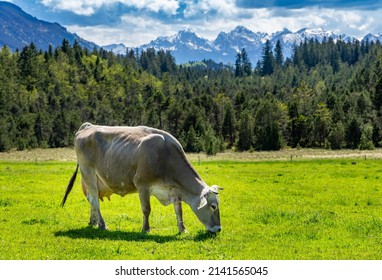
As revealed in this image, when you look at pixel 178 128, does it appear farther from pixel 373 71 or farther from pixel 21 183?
pixel 21 183

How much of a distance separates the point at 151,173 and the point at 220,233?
10.1 feet

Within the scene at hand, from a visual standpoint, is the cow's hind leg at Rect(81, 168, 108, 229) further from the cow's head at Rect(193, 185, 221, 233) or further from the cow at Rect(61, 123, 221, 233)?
the cow's head at Rect(193, 185, 221, 233)

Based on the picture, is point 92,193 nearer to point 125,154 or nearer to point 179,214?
point 125,154

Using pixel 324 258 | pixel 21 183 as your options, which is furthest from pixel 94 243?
pixel 21 183

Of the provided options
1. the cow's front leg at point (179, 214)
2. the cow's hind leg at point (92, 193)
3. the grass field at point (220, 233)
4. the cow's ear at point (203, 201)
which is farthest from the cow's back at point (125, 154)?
the grass field at point (220, 233)

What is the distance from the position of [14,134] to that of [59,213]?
5429 inches

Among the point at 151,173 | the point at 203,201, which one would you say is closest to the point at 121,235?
the point at 151,173

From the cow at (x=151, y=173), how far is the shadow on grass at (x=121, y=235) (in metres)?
0.43

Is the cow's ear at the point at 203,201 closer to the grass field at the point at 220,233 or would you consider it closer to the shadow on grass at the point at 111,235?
the grass field at the point at 220,233

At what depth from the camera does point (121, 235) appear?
16469mm

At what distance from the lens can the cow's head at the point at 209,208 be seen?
15.9 meters

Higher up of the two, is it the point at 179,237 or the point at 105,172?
the point at 105,172

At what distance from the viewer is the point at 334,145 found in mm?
132625
